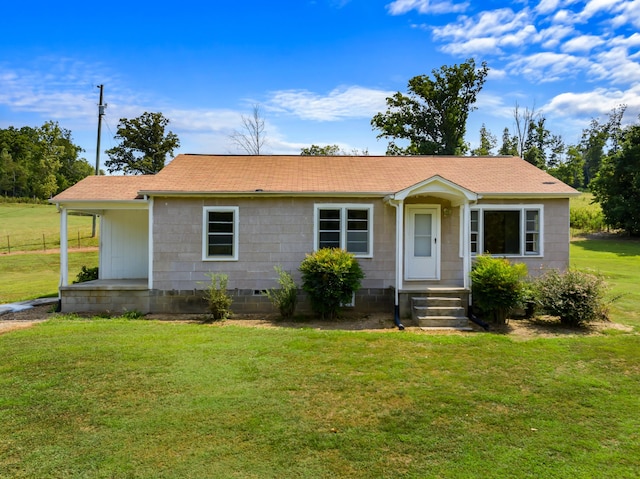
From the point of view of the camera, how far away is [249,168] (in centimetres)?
1191

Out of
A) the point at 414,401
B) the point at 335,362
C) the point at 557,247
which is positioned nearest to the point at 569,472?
the point at 414,401

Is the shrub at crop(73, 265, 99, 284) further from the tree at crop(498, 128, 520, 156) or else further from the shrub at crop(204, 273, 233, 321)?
the tree at crop(498, 128, 520, 156)

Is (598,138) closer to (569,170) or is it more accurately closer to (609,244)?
(569,170)

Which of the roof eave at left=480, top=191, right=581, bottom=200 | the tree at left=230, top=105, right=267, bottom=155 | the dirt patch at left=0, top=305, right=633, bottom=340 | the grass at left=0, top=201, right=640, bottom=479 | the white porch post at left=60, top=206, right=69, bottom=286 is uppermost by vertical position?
the tree at left=230, top=105, right=267, bottom=155

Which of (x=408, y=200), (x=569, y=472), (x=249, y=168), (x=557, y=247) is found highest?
(x=249, y=168)

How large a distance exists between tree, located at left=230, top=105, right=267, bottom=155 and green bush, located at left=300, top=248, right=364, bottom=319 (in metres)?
21.6

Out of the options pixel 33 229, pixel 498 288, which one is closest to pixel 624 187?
pixel 498 288

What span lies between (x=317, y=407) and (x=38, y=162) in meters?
61.1

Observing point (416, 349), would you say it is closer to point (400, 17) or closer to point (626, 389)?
point (626, 389)

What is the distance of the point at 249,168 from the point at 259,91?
55.1ft

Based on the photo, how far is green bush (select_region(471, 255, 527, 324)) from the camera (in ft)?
28.1

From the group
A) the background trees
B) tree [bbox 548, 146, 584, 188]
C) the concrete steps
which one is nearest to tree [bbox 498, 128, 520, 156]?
tree [bbox 548, 146, 584, 188]

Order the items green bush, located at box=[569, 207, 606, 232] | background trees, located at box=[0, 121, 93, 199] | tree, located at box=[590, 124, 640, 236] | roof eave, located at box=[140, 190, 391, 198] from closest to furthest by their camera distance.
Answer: roof eave, located at box=[140, 190, 391, 198] < tree, located at box=[590, 124, 640, 236] < green bush, located at box=[569, 207, 606, 232] < background trees, located at box=[0, 121, 93, 199]

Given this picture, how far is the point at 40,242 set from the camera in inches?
1089
